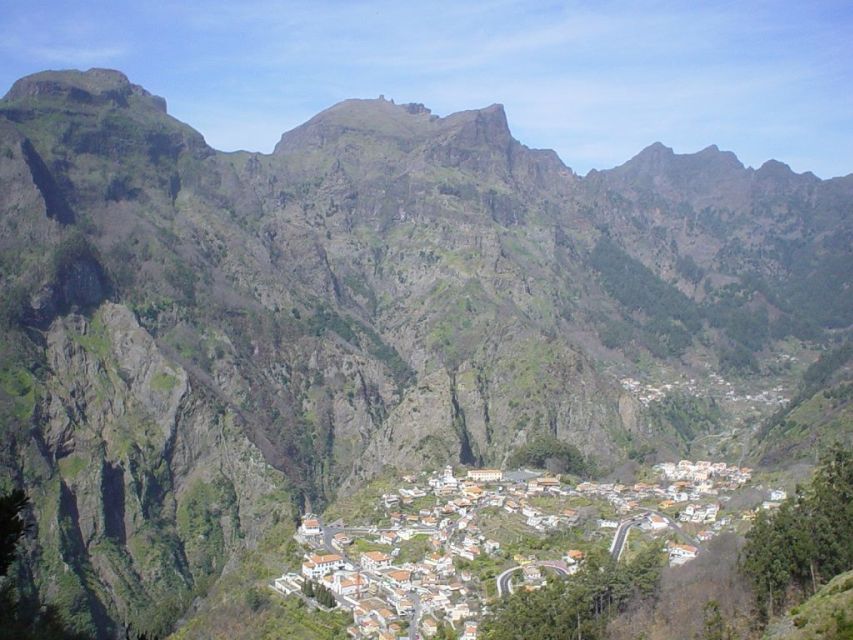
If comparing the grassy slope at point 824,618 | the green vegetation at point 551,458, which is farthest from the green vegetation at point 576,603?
the green vegetation at point 551,458

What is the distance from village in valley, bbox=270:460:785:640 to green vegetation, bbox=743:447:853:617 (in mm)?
11457

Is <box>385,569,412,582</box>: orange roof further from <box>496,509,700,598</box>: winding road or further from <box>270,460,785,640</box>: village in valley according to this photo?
<box>496,509,700,598</box>: winding road

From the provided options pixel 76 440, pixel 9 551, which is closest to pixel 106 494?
pixel 76 440

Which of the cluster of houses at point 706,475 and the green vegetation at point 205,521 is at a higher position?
the cluster of houses at point 706,475

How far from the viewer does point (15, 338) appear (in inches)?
5012

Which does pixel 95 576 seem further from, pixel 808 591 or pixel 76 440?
pixel 808 591

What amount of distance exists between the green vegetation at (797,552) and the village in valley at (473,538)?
37.6 ft

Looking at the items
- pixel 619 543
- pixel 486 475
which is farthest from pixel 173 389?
pixel 619 543

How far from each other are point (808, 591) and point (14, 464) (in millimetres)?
99207

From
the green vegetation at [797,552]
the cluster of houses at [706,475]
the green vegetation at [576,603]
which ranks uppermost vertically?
the green vegetation at [797,552]

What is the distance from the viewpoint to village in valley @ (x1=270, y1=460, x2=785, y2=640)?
190ft

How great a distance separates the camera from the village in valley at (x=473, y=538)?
5806cm

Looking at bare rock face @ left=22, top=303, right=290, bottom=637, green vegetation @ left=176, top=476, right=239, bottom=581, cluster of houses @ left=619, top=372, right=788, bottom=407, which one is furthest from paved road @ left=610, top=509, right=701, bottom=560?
cluster of houses @ left=619, top=372, right=788, bottom=407

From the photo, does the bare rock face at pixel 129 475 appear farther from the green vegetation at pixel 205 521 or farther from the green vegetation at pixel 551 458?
the green vegetation at pixel 551 458
